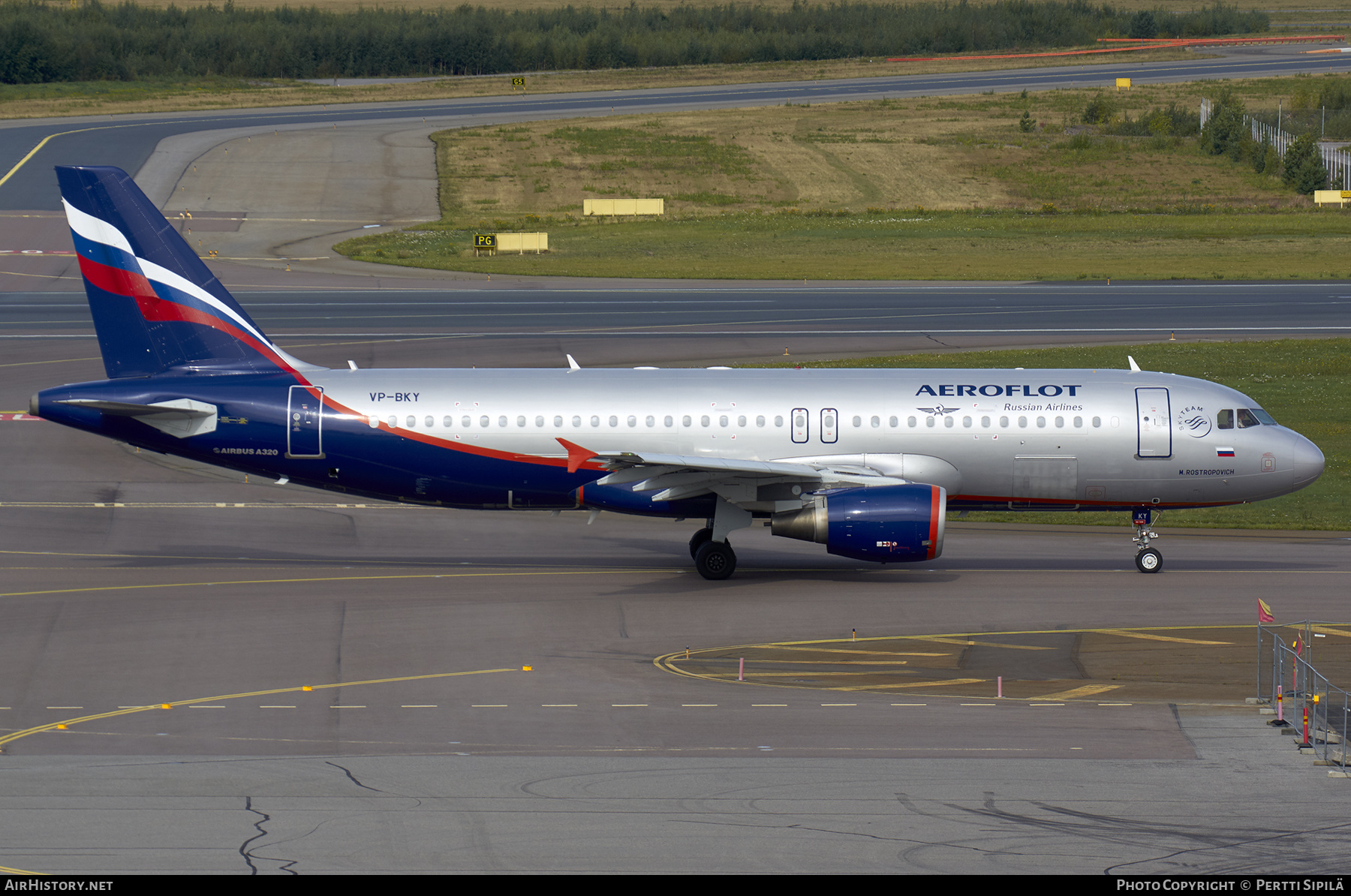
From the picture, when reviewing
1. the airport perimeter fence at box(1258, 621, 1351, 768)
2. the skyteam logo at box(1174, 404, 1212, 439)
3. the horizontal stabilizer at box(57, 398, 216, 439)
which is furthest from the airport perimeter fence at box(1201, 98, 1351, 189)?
the horizontal stabilizer at box(57, 398, 216, 439)

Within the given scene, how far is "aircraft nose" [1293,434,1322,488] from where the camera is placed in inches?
1315

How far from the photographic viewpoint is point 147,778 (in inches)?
797

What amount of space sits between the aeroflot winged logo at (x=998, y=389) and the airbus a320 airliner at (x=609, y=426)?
0.05 meters

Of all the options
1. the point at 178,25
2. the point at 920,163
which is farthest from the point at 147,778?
the point at 178,25

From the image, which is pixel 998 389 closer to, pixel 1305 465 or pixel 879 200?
pixel 1305 465

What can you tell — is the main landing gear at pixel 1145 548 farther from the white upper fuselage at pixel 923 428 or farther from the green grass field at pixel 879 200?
the green grass field at pixel 879 200

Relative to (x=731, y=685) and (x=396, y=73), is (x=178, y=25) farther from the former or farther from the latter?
(x=731, y=685)

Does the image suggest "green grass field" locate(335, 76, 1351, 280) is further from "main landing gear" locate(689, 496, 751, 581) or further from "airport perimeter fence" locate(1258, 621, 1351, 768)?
"airport perimeter fence" locate(1258, 621, 1351, 768)

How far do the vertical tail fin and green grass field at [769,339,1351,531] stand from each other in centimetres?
2071

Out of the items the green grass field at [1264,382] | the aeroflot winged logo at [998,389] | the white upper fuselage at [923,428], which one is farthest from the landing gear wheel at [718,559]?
the green grass field at [1264,382]

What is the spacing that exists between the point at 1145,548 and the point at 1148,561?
373 mm

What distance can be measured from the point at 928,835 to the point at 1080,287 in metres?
65.9

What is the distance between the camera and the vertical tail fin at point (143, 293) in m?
33.2

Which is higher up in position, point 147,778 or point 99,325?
point 99,325
